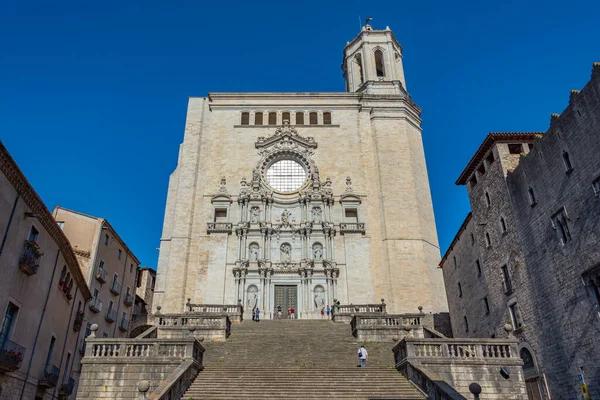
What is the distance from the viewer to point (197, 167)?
112 ft

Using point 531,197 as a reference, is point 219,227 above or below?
above

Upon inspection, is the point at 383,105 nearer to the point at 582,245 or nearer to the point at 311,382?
the point at 582,245

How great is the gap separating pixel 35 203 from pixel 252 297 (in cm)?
1487

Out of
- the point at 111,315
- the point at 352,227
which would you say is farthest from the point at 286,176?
the point at 111,315

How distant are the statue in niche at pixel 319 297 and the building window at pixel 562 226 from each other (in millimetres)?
14572

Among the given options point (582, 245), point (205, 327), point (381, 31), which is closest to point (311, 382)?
point (205, 327)

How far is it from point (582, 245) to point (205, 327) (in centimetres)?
1573

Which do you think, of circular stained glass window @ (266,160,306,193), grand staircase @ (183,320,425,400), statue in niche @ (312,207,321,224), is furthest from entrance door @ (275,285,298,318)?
grand staircase @ (183,320,425,400)

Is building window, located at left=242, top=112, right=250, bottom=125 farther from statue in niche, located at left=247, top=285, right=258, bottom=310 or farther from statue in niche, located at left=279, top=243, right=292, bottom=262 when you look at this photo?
statue in niche, located at left=247, top=285, right=258, bottom=310

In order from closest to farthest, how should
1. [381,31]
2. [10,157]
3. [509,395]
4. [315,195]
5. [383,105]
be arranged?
[509,395], [10,157], [315,195], [383,105], [381,31]

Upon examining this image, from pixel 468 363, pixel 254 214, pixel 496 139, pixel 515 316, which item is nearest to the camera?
pixel 468 363

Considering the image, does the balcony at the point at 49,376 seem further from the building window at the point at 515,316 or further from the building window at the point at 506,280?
the building window at the point at 506,280

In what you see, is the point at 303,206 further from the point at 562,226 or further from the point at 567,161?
the point at 567,161

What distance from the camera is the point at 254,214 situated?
31922 mm
